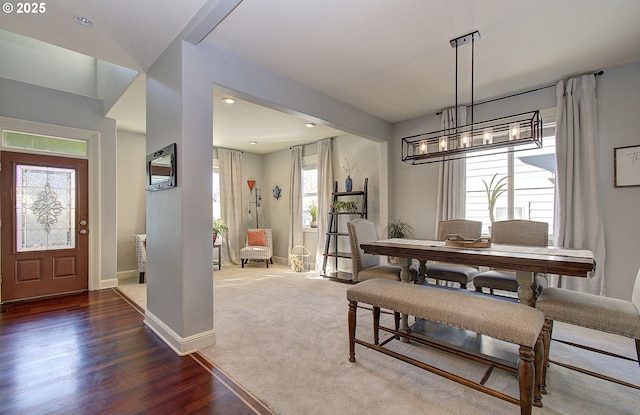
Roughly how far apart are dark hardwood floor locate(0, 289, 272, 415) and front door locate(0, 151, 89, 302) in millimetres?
902

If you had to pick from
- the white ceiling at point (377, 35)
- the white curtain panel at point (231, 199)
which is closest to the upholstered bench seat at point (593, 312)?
the white ceiling at point (377, 35)

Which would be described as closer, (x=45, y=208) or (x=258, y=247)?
(x=45, y=208)

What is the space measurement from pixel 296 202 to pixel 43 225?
13.5 feet

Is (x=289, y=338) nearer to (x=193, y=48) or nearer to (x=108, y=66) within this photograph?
(x=193, y=48)

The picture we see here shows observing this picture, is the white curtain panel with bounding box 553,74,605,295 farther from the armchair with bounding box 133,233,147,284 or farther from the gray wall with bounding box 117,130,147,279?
the gray wall with bounding box 117,130,147,279

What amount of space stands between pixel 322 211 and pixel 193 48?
384 centimetres

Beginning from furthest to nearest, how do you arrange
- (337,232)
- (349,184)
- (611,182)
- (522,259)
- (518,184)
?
(337,232) → (349,184) → (518,184) → (611,182) → (522,259)

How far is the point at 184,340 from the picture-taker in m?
2.38

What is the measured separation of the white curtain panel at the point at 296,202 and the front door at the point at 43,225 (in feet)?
11.8

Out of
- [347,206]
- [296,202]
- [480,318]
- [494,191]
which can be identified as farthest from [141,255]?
[494,191]

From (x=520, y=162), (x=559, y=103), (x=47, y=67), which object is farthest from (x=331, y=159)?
(x=47, y=67)

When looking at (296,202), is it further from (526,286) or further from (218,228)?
(526,286)

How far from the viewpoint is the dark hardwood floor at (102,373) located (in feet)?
5.73

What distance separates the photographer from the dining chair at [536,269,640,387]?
1.68 m
